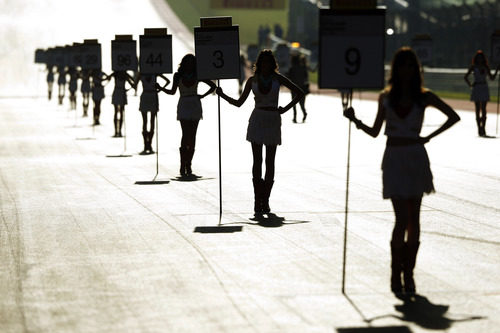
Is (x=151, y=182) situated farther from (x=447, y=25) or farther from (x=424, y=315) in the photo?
(x=447, y=25)

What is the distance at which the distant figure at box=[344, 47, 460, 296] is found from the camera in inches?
372

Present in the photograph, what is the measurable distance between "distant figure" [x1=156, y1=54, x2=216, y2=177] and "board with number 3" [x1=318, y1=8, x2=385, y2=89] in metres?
9.23

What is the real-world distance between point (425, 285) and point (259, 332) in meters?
2.28

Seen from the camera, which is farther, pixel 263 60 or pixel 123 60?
pixel 123 60

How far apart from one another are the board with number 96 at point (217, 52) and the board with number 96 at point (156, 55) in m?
6.31

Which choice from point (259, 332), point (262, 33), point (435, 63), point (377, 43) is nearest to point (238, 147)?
point (377, 43)

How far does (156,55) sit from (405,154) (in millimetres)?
12304

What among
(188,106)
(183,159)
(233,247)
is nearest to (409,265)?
(233,247)

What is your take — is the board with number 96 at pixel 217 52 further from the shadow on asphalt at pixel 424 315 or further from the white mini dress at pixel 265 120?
the shadow on asphalt at pixel 424 315

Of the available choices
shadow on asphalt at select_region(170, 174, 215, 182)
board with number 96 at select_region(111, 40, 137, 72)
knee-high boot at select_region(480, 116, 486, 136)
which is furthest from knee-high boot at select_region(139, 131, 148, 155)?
knee-high boot at select_region(480, 116, 486, 136)

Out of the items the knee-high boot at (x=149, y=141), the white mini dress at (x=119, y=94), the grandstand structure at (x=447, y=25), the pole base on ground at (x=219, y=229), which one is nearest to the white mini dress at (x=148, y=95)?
the knee-high boot at (x=149, y=141)

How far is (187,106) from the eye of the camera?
19781mm

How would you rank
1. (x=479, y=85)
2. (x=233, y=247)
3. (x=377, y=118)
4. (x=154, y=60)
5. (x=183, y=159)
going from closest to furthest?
(x=377, y=118), (x=233, y=247), (x=183, y=159), (x=154, y=60), (x=479, y=85)

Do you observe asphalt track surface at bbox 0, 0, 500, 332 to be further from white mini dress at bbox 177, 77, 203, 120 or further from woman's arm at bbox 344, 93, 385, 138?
woman's arm at bbox 344, 93, 385, 138
